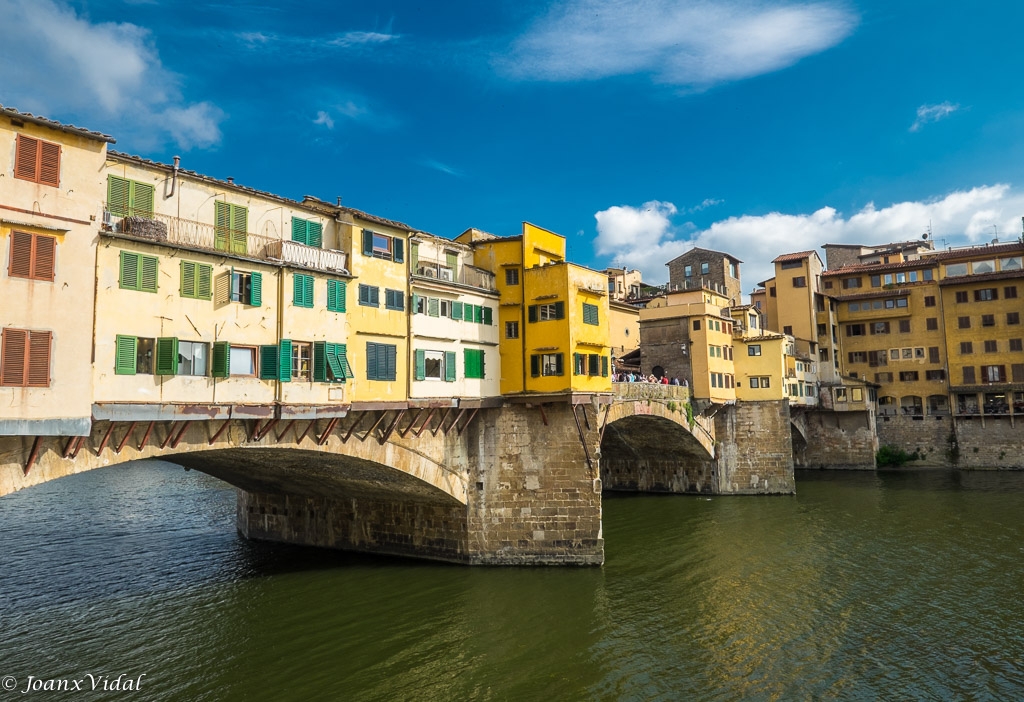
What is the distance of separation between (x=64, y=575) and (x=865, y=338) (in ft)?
251

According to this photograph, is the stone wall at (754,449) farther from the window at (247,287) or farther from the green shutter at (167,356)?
the green shutter at (167,356)

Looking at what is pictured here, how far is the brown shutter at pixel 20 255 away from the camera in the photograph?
17.1 m

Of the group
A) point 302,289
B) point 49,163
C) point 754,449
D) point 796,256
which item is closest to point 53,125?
point 49,163

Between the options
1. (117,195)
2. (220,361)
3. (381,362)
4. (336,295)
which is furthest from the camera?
(381,362)

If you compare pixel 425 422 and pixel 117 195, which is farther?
pixel 425 422

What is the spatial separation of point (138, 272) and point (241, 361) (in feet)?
13.7

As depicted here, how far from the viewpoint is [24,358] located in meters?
17.2

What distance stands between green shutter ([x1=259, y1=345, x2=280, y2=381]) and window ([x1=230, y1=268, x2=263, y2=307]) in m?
1.57

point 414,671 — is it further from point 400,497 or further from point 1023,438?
point 1023,438

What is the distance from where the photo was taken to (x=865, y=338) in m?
75.6

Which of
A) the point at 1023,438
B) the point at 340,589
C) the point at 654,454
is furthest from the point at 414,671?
the point at 1023,438

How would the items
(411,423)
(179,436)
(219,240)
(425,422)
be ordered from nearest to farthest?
(179,436) → (219,240) → (411,423) → (425,422)

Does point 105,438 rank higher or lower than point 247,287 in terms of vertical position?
lower

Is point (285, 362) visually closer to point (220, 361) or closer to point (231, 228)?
point (220, 361)
